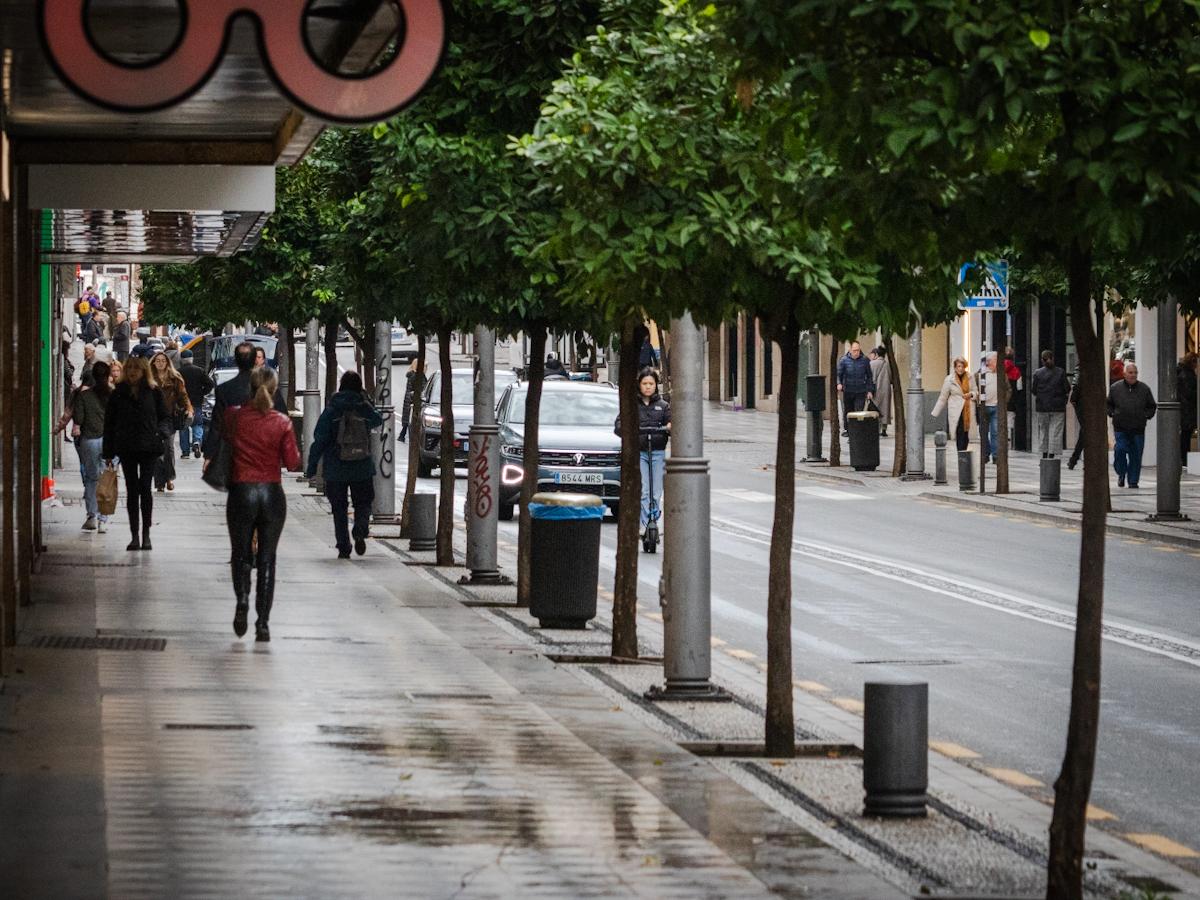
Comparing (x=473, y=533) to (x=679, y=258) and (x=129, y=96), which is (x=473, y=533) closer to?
(x=679, y=258)

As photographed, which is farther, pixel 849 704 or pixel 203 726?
pixel 849 704

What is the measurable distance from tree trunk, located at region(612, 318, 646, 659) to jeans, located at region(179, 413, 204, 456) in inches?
1005

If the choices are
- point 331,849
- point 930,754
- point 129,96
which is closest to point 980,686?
point 930,754

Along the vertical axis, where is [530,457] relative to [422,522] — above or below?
above

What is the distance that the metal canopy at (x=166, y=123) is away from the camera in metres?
8.48

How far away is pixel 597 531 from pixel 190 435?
83.0 feet

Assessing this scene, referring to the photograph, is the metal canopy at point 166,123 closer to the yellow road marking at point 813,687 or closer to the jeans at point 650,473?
the yellow road marking at point 813,687

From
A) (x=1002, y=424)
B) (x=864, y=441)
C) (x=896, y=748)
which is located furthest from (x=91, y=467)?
(x=896, y=748)

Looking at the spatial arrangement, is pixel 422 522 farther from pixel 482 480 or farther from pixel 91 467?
pixel 91 467

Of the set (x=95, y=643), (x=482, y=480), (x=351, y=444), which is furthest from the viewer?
(x=351, y=444)

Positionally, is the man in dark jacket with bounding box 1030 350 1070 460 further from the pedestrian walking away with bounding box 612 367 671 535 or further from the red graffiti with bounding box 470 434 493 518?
the red graffiti with bounding box 470 434 493 518

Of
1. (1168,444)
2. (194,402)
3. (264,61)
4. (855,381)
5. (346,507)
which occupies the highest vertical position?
(264,61)

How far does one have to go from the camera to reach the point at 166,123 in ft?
43.9

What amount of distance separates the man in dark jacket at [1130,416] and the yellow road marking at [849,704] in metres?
17.6
